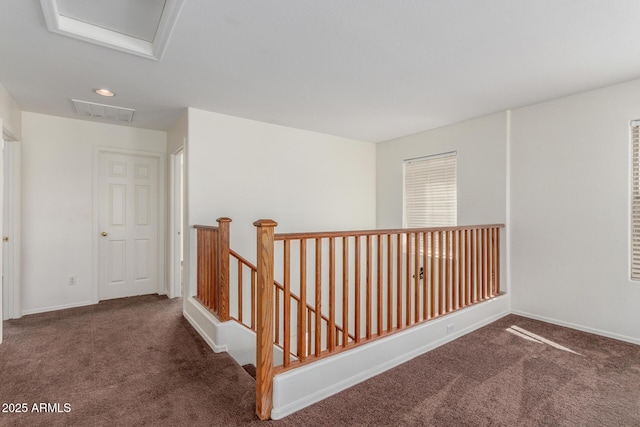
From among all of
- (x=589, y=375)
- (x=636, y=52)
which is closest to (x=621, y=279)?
(x=589, y=375)

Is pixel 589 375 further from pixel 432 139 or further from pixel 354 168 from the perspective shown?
pixel 354 168

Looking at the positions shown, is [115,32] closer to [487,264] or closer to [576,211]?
[487,264]

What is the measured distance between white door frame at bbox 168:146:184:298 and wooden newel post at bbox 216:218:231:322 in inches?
65.2

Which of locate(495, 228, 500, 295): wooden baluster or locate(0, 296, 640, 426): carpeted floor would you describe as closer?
locate(0, 296, 640, 426): carpeted floor

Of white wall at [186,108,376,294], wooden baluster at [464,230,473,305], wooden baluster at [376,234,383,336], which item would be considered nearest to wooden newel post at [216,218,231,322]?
white wall at [186,108,376,294]

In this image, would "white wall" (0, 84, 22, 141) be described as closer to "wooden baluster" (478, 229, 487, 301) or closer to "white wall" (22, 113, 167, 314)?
"white wall" (22, 113, 167, 314)

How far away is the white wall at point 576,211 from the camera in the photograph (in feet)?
8.72

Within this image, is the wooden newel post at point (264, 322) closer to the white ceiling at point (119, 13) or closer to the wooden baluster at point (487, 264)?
the white ceiling at point (119, 13)

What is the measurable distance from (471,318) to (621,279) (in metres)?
1.27

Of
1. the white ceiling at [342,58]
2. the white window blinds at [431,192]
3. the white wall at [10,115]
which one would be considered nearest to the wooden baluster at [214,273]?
the white ceiling at [342,58]

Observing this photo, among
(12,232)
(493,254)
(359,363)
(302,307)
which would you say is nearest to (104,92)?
(12,232)

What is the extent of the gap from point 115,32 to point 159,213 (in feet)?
8.88

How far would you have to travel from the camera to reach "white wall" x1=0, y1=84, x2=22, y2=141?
8.80ft

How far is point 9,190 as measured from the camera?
3141 millimetres
